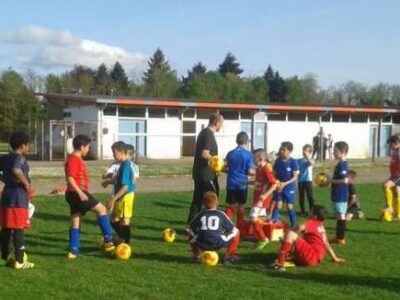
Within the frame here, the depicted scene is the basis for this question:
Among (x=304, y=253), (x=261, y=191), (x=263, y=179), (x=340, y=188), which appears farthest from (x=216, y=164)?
(x=304, y=253)

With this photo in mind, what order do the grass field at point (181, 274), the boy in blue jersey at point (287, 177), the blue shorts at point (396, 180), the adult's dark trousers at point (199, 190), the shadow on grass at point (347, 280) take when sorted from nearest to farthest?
the grass field at point (181, 274) → the shadow on grass at point (347, 280) → the adult's dark trousers at point (199, 190) → the boy in blue jersey at point (287, 177) → the blue shorts at point (396, 180)

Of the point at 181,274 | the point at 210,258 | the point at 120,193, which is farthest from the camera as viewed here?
the point at 120,193

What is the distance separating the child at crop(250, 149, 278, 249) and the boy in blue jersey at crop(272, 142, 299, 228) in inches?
36.0

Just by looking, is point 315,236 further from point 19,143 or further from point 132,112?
point 132,112

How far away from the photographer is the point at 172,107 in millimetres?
38812

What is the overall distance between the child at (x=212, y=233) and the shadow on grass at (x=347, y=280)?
0.79 meters

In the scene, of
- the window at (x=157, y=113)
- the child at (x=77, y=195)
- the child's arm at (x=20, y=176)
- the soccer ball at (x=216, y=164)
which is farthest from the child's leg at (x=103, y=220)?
the window at (x=157, y=113)

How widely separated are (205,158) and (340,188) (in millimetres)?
2346

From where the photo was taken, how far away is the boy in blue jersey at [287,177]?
40.7ft

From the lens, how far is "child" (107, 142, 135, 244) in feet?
32.1

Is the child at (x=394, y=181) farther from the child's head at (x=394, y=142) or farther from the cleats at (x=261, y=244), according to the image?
the cleats at (x=261, y=244)

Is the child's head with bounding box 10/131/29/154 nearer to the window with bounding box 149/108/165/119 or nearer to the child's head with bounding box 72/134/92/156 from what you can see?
the child's head with bounding box 72/134/92/156

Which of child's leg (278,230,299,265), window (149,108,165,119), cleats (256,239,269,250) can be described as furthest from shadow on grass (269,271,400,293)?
window (149,108,165,119)

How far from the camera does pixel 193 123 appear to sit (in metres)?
40.2
